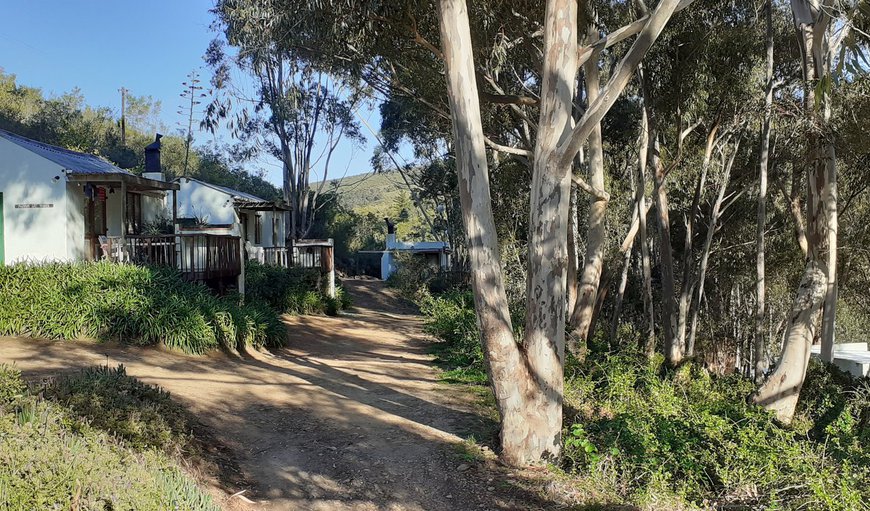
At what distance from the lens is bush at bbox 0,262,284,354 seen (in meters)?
10.9

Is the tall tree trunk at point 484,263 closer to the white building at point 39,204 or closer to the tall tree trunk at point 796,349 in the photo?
the tall tree trunk at point 796,349

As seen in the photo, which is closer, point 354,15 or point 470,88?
point 470,88

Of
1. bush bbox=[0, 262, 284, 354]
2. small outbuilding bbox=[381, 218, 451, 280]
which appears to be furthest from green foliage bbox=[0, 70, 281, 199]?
bush bbox=[0, 262, 284, 354]

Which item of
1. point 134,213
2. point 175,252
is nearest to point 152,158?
point 134,213

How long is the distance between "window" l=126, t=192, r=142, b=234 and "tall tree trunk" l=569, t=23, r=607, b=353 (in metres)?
11.9

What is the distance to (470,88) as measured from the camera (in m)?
6.66

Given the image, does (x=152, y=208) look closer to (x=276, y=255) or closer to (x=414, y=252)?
(x=276, y=255)

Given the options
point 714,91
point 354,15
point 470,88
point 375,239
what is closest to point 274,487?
point 470,88

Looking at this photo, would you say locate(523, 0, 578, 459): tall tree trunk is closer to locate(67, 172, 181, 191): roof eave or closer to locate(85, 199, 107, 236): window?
locate(67, 172, 181, 191): roof eave

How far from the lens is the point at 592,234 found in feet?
40.0

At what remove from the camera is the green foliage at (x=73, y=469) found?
3.53 m

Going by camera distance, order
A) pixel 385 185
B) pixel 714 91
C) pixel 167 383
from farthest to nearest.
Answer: pixel 385 185 < pixel 714 91 < pixel 167 383

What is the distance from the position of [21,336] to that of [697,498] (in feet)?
34.0

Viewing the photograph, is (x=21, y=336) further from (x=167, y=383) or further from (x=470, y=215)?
(x=470, y=215)
